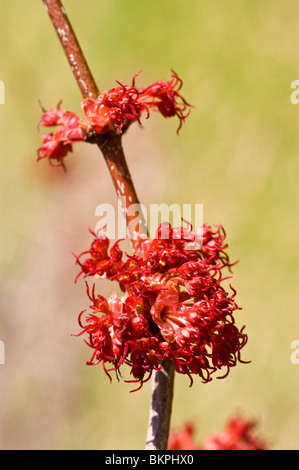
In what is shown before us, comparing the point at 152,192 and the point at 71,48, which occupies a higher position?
the point at 152,192

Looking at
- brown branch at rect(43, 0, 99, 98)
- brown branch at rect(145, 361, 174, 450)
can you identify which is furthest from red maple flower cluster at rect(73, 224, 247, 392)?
brown branch at rect(43, 0, 99, 98)

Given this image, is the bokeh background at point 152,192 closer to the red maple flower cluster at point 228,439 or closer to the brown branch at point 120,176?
the red maple flower cluster at point 228,439

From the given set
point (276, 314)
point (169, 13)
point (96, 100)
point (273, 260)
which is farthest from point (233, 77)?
point (96, 100)

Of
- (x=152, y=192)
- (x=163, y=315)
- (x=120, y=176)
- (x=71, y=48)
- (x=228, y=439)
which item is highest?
(x=152, y=192)

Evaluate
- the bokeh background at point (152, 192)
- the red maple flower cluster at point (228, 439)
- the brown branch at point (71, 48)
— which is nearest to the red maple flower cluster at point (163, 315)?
the brown branch at point (71, 48)

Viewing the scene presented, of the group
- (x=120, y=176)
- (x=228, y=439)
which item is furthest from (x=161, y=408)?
(x=228, y=439)

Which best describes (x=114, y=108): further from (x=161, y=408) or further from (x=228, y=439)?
(x=228, y=439)

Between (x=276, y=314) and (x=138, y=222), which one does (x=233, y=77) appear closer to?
(x=276, y=314)
